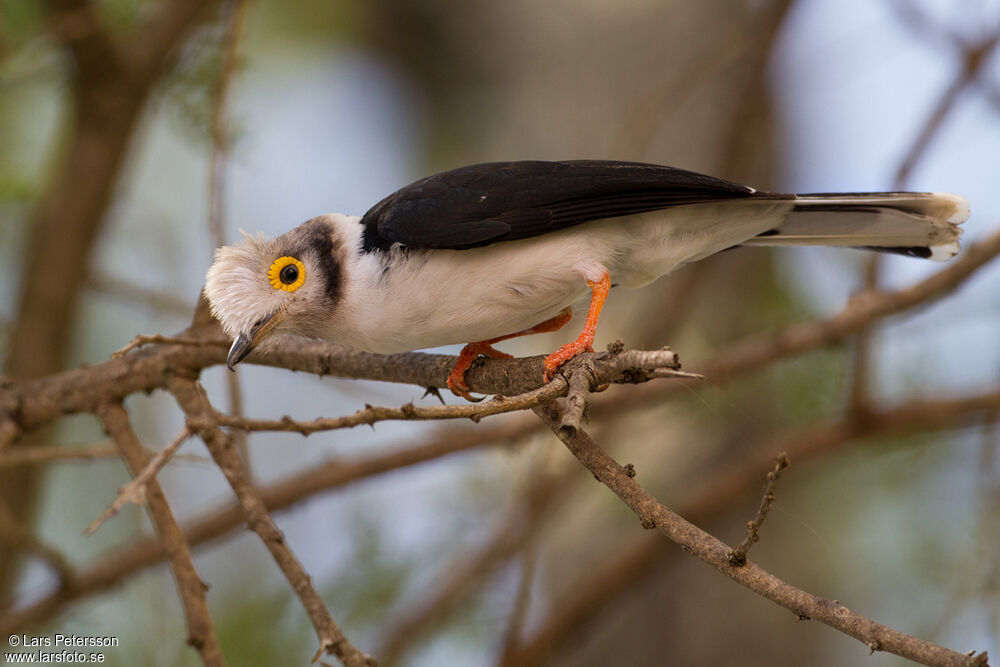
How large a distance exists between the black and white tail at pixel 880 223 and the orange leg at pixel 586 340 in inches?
27.0

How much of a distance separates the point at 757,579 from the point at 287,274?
170 cm

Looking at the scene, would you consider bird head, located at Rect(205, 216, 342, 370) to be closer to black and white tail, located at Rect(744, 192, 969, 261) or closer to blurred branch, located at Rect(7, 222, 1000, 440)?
blurred branch, located at Rect(7, 222, 1000, 440)

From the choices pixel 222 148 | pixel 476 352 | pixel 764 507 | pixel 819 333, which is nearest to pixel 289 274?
pixel 222 148

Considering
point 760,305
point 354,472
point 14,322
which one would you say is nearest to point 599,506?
point 760,305

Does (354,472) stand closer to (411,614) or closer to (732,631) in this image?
(411,614)

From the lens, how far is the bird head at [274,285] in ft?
8.91

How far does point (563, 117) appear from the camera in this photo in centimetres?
607

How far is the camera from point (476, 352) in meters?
2.97

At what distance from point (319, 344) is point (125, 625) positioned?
286 cm

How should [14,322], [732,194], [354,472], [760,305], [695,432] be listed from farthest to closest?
[760,305] < [695,432] < [14,322] < [354,472] < [732,194]

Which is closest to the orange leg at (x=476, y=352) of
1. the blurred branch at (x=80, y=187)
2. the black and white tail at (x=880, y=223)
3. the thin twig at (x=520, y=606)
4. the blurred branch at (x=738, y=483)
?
the black and white tail at (x=880, y=223)

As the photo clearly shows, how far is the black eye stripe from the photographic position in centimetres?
286

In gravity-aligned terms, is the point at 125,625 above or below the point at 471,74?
below

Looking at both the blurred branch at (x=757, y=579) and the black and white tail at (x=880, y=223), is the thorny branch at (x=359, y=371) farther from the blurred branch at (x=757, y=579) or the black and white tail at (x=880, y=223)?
the black and white tail at (x=880, y=223)
